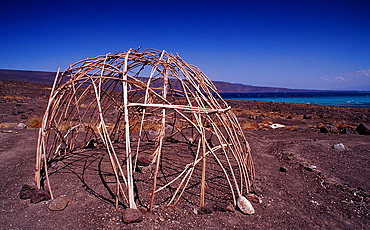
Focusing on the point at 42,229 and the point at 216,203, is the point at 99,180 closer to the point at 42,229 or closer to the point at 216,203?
the point at 42,229

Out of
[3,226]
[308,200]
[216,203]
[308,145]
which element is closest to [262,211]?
[216,203]

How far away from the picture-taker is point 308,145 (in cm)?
825

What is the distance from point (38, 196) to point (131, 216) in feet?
5.69

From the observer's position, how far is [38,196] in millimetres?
3715

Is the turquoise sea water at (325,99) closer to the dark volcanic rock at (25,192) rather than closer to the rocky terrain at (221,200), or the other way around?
the rocky terrain at (221,200)

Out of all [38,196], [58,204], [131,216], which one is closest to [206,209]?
[131,216]

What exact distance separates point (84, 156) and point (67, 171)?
1.10 m

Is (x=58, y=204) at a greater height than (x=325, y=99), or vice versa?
(x=325, y=99)

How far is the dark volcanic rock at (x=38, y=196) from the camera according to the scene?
12.1 ft

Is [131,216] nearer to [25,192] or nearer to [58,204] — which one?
[58,204]

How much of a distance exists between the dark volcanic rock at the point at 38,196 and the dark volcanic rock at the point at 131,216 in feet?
4.89

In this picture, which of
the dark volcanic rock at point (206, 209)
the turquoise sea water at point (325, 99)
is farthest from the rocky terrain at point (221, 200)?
the turquoise sea water at point (325, 99)

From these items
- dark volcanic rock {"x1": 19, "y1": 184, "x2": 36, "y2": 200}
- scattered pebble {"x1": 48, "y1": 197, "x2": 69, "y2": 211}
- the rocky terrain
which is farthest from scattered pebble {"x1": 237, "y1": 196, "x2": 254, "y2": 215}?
dark volcanic rock {"x1": 19, "y1": 184, "x2": 36, "y2": 200}

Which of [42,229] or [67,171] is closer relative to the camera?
[42,229]
